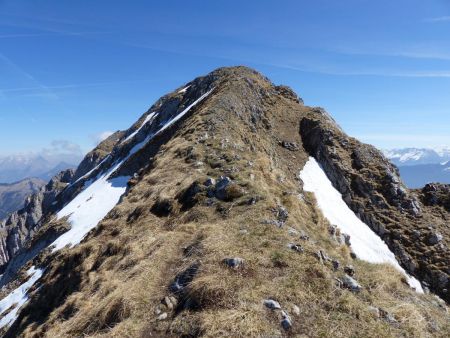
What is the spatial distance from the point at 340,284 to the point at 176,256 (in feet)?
20.1

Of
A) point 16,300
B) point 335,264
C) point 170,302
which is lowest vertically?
point 16,300

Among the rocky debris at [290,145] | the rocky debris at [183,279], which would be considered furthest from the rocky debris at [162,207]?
the rocky debris at [290,145]

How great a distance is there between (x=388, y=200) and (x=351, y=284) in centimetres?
2928

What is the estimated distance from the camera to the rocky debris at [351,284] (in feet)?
33.4

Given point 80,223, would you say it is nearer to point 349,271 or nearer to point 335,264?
point 335,264

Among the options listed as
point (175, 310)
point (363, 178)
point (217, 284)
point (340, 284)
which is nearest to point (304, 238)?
point (340, 284)

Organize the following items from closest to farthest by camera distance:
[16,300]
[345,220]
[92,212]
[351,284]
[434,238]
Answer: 1. [351,284]
2. [16,300]
3. [434,238]
4. [345,220]
5. [92,212]

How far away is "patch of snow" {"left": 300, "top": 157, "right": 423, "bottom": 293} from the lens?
29281 mm

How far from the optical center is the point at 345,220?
3312 cm

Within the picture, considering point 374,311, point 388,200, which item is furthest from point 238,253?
point 388,200

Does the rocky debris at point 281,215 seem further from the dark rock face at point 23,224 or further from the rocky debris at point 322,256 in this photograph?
the dark rock face at point 23,224

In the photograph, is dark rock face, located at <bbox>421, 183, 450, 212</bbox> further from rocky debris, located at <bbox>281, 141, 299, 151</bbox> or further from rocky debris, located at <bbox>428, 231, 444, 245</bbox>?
rocky debris, located at <bbox>281, 141, 299, 151</bbox>

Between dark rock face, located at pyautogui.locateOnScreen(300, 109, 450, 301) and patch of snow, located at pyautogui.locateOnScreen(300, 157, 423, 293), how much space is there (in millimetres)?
827

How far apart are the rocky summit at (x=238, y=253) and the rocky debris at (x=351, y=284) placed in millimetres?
44
